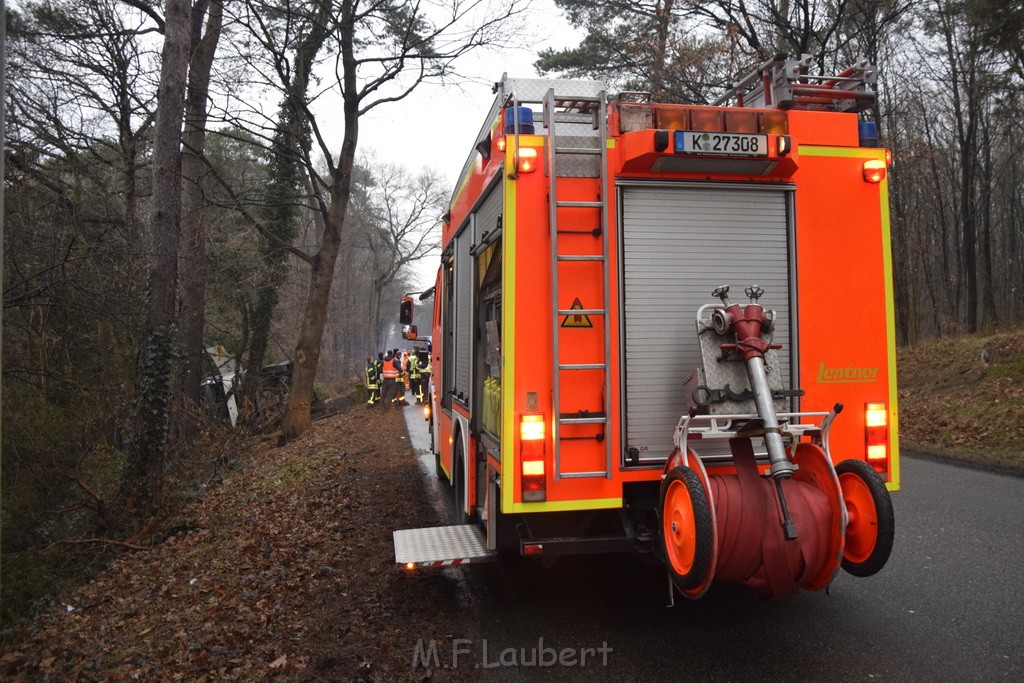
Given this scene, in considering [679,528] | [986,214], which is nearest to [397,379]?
[679,528]

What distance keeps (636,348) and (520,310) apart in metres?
0.73

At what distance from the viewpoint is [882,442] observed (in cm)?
457

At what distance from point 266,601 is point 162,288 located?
16.9 ft

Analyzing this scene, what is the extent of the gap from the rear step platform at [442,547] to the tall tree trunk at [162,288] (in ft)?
16.6

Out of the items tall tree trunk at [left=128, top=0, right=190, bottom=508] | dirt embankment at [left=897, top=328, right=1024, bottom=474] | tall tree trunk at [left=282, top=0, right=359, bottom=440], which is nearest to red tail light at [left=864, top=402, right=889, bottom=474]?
dirt embankment at [left=897, top=328, right=1024, bottom=474]

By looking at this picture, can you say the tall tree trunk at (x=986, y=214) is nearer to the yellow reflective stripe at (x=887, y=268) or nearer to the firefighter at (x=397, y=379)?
the firefighter at (x=397, y=379)

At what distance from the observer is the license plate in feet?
14.0

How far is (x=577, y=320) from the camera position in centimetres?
432

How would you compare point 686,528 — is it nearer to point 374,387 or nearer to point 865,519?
point 865,519

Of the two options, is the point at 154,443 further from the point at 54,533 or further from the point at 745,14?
the point at 745,14

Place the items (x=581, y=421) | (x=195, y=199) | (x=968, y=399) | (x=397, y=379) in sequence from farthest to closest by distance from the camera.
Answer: (x=397, y=379)
(x=968, y=399)
(x=195, y=199)
(x=581, y=421)

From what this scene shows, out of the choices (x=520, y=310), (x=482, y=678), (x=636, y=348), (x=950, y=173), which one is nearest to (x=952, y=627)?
(x=636, y=348)

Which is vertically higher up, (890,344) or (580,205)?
(580,205)

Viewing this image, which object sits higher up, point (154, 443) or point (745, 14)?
point (745, 14)
